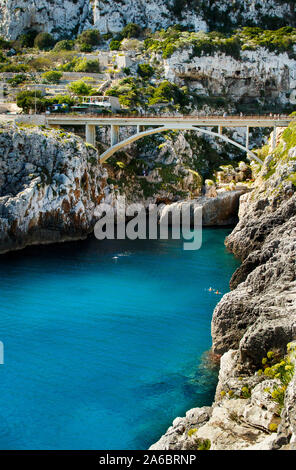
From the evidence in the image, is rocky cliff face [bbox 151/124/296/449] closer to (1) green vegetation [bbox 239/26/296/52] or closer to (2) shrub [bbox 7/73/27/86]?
(2) shrub [bbox 7/73/27/86]

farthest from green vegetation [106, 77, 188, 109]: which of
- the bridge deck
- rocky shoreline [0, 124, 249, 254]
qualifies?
rocky shoreline [0, 124, 249, 254]

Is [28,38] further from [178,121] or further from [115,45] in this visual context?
[178,121]

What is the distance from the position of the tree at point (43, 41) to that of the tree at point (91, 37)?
7.04 m

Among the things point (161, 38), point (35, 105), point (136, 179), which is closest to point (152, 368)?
point (136, 179)

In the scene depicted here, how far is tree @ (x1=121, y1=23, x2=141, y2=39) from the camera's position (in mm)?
107062

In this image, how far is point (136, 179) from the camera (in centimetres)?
6981

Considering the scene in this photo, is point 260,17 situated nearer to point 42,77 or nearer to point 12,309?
point 42,77

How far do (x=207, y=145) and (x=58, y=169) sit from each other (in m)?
32.5

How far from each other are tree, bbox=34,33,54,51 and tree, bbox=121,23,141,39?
15.2 m

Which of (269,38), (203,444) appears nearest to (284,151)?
(203,444)

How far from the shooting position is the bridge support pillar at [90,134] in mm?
67363

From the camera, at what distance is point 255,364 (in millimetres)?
22406

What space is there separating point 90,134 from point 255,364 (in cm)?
5004

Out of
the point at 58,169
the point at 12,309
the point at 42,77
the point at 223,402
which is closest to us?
the point at 223,402
